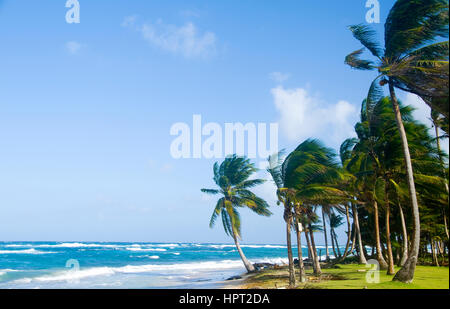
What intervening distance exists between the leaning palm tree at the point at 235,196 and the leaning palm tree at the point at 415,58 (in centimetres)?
1342

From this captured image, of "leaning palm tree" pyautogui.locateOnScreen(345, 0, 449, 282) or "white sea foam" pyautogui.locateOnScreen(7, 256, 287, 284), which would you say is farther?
"white sea foam" pyautogui.locateOnScreen(7, 256, 287, 284)

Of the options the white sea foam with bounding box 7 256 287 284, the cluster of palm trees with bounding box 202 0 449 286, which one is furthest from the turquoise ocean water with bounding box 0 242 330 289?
the cluster of palm trees with bounding box 202 0 449 286

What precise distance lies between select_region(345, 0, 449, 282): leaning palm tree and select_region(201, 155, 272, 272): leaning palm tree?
13425 millimetres

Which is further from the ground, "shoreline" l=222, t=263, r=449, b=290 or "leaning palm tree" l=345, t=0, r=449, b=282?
"leaning palm tree" l=345, t=0, r=449, b=282

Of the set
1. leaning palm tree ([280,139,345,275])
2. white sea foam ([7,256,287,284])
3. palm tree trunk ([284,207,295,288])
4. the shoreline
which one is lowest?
white sea foam ([7,256,287,284])

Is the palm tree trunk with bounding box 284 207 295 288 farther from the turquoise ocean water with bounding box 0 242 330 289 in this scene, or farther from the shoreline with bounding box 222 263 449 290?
the turquoise ocean water with bounding box 0 242 330 289

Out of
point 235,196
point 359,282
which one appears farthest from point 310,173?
point 235,196

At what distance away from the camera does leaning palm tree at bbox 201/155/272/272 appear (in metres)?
24.1

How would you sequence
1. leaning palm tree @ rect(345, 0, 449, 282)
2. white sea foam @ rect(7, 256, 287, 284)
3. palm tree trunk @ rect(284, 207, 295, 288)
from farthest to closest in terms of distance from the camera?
white sea foam @ rect(7, 256, 287, 284) → palm tree trunk @ rect(284, 207, 295, 288) → leaning palm tree @ rect(345, 0, 449, 282)

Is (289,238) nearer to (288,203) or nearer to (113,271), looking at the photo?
(288,203)

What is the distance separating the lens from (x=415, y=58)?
11125 millimetres

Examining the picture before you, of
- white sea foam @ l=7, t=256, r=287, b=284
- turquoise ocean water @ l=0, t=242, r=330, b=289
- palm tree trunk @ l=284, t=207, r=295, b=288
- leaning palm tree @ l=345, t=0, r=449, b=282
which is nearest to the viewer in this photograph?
leaning palm tree @ l=345, t=0, r=449, b=282
